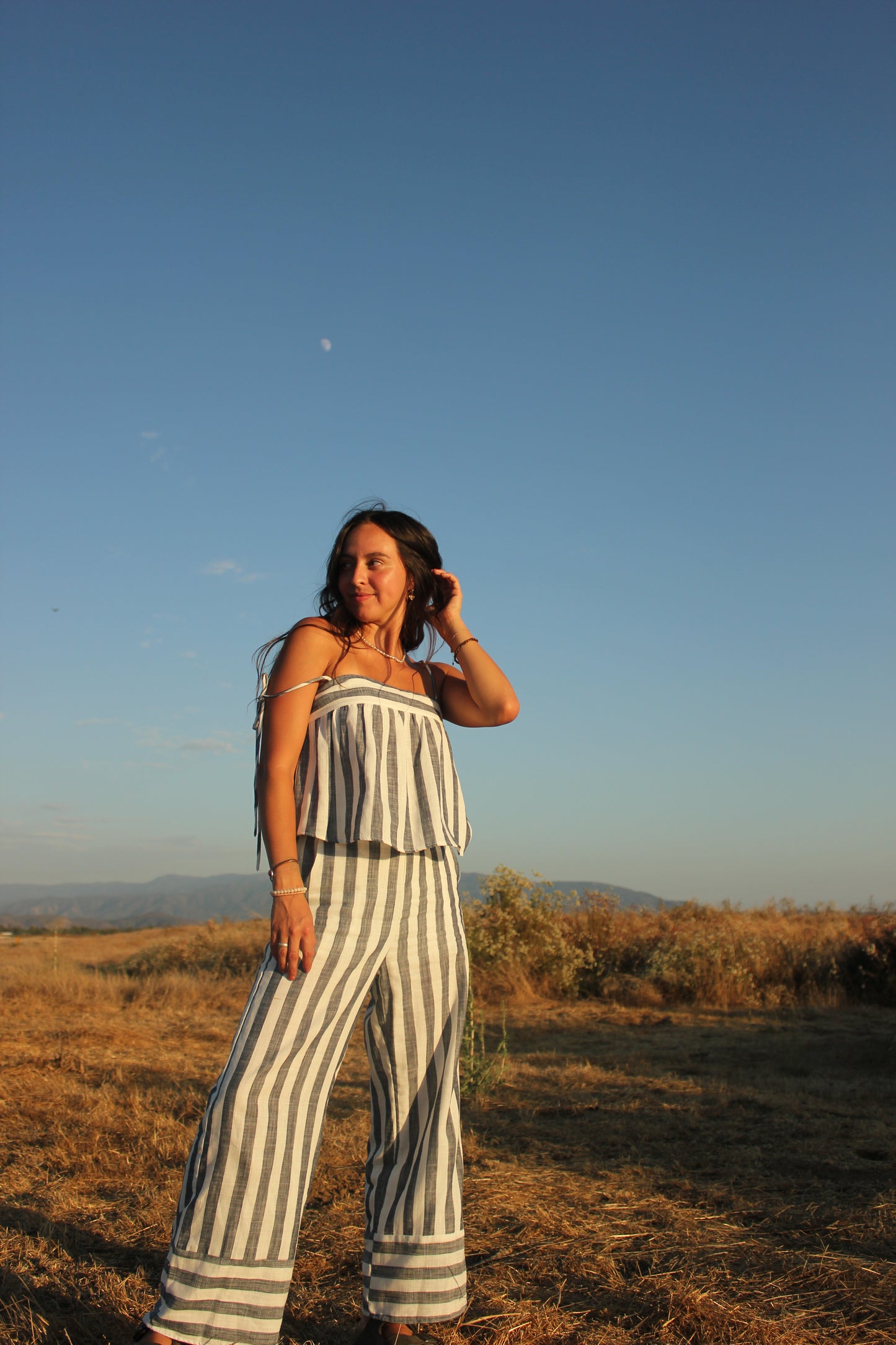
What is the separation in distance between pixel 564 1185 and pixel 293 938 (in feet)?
6.57

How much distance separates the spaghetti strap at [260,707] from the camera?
1968 mm

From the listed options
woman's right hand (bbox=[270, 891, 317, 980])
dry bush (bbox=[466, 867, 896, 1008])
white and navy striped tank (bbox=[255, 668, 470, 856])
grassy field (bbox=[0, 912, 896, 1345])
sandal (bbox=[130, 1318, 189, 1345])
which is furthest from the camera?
dry bush (bbox=[466, 867, 896, 1008])

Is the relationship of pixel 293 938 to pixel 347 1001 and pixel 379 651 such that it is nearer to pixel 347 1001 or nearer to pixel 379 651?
pixel 347 1001

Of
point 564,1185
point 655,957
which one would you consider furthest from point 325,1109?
point 655,957

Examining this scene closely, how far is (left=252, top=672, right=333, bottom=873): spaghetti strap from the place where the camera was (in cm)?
197

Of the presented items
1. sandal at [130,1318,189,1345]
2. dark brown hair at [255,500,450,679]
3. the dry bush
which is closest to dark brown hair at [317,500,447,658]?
dark brown hair at [255,500,450,679]

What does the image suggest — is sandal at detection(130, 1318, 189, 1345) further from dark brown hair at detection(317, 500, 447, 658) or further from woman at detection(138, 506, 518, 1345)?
dark brown hair at detection(317, 500, 447, 658)

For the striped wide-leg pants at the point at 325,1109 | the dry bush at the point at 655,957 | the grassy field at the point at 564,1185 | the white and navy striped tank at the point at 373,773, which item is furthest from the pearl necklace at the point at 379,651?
the dry bush at the point at 655,957

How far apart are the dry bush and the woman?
7.70 metres

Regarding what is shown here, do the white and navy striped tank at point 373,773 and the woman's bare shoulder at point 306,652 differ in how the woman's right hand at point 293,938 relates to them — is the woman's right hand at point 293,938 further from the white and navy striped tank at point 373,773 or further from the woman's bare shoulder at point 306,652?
the woman's bare shoulder at point 306,652

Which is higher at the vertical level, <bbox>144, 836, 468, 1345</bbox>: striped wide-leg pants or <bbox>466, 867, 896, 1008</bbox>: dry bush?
<bbox>144, 836, 468, 1345</bbox>: striped wide-leg pants

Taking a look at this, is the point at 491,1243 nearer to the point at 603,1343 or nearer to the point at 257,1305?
the point at 603,1343

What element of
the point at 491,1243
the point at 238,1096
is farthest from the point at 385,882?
the point at 491,1243

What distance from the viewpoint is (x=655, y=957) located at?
31.2ft
